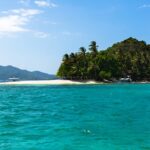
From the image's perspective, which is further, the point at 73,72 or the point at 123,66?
the point at 123,66

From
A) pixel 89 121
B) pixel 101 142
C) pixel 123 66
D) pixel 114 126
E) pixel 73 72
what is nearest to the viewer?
pixel 101 142

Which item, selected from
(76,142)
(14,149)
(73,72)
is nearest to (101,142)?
(76,142)

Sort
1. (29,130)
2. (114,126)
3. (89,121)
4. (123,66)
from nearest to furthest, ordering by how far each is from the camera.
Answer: (29,130) < (114,126) < (89,121) < (123,66)

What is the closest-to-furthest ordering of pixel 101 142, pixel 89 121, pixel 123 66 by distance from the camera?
pixel 101 142
pixel 89 121
pixel 123 66

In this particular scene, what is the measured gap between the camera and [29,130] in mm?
30453

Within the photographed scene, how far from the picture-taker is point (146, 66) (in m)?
194

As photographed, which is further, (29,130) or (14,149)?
(29,130)

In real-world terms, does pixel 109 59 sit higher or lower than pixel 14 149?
higher

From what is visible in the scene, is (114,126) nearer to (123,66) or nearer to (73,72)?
(73,72)

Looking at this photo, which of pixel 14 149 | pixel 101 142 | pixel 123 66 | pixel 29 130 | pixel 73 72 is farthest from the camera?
pixel 123 66

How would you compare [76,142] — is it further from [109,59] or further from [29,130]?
[109,59]

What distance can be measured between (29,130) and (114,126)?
678 centimetres

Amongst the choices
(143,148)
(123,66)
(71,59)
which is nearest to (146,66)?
(123,66)

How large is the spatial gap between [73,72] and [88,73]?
6090mm
